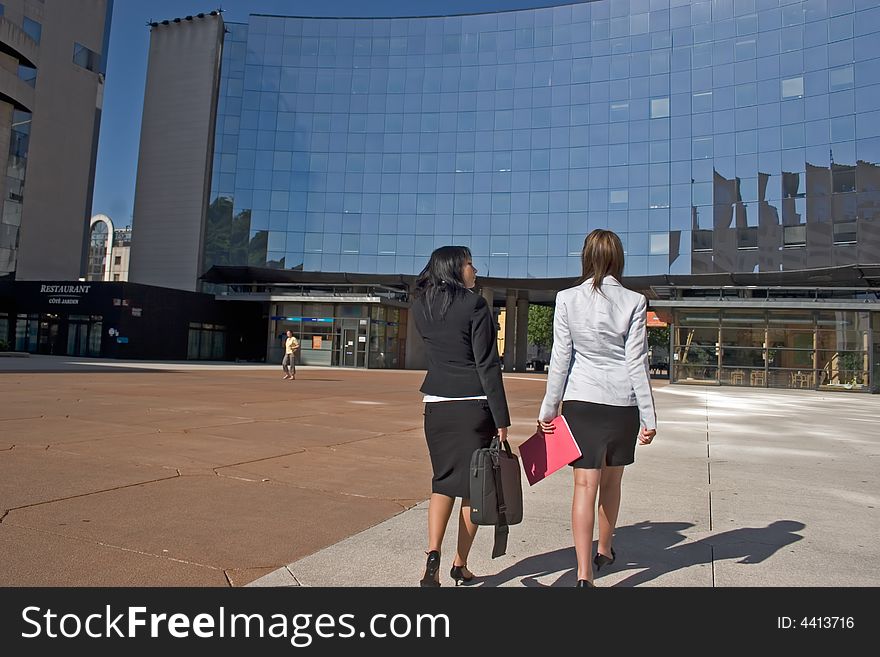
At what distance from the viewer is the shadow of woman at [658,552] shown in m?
3.58

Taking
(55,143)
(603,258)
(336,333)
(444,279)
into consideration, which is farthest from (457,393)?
(55,143)

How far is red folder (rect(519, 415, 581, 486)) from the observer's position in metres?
3.41

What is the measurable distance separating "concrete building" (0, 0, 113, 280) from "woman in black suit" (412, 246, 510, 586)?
159 feet

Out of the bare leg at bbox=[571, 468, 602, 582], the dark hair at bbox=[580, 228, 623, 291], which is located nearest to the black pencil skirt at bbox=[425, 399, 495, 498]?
the bare leg at bbox=[571, 468, 602, 582]

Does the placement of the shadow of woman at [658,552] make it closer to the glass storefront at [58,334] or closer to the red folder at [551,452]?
the red folder at [551,452]

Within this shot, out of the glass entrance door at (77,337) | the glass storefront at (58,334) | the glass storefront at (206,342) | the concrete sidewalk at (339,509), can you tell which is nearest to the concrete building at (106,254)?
the glass storefront at (206,342)

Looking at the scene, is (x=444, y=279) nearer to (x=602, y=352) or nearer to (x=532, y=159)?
(x=602, y=352)

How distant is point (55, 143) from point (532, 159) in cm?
3364

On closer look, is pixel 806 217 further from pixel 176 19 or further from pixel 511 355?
pixel 176 19

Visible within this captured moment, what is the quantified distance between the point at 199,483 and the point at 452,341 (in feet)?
10.4

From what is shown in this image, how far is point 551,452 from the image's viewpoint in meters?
3.48

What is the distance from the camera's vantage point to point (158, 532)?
13.3ft

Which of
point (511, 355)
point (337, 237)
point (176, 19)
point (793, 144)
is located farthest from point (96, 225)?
point (793, 144)

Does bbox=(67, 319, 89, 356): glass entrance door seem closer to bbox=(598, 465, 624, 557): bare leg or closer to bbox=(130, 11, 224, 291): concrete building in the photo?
bbox=(130, 11, 224, 291): concrete building
